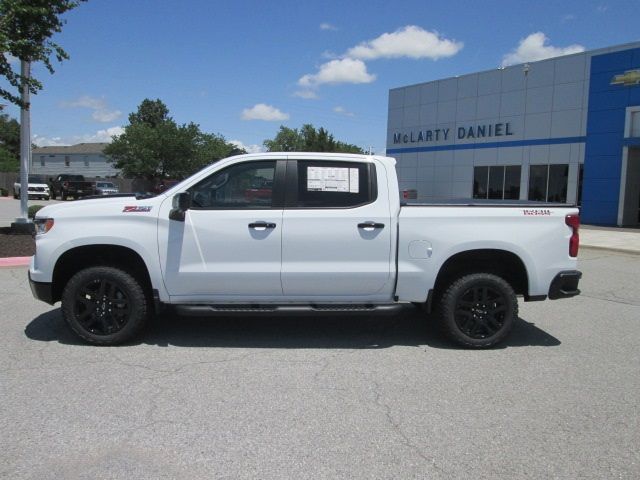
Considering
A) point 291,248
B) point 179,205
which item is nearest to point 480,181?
point 291,248

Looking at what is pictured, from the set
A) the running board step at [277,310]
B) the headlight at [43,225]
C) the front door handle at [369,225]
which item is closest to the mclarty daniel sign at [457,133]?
the front door handle at [369,225]

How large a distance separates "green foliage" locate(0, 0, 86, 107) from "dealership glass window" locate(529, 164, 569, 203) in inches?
817

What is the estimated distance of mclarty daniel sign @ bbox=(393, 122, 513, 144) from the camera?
2786 centimetres

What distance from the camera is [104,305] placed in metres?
5.59

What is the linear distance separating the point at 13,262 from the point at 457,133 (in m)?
24.1

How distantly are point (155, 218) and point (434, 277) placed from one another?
278 cm

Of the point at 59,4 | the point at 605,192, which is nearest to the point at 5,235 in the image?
the point at 59,4

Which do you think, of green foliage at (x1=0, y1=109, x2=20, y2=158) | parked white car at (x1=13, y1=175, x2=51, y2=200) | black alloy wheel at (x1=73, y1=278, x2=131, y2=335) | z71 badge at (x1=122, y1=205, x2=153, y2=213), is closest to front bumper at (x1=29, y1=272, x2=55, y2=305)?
black alloy wheel at (x1=73, y1=278, x2=131, y2=335)

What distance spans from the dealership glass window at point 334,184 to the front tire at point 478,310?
4.21ft

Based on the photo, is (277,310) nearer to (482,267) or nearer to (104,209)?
(104,209)

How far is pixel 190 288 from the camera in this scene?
5520mm

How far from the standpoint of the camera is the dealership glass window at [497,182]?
27484 mm

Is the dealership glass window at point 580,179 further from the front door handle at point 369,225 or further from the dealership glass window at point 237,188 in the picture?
the dealership glass window at point 237,188

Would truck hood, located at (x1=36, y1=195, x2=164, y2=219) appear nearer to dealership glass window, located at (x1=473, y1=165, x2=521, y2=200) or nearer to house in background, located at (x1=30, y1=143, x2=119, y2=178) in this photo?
dealership glass window, located at (x1=473, y1=165, x2=521, y2=200)
